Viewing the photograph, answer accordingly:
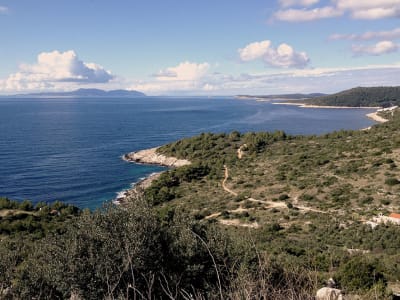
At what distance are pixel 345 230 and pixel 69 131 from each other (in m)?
127

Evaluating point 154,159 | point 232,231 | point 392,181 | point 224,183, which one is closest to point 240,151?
point 154,159

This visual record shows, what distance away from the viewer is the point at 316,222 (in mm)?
36312

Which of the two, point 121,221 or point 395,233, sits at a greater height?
point 121,221

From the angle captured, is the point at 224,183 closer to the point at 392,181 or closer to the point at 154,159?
the point at 392,181

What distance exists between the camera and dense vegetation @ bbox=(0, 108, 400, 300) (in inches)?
482

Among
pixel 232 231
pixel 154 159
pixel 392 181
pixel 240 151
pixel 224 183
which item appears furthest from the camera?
pixel 154 159

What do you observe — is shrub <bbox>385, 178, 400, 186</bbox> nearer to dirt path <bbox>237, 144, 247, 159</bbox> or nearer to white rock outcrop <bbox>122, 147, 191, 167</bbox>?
dirt path <bbox>237, 144, 247, 159</bbox>

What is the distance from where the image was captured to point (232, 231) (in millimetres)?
32469

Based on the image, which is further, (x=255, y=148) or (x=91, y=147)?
(x=91, y=147)

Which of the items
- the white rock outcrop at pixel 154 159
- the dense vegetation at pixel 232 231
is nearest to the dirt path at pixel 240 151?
the dense vegetation at pixel 232 231

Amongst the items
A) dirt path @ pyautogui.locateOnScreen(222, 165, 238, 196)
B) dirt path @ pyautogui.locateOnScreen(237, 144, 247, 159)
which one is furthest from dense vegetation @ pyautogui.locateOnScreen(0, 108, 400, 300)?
dirt path @ pyautogui.locateOnScreen(237, 144, 247, 159)

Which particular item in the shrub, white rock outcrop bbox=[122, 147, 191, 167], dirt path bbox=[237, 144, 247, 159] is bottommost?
white rock outcrop bbox=[122, 147, 191, 167]

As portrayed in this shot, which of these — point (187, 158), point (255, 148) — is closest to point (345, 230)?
point (255, 148)

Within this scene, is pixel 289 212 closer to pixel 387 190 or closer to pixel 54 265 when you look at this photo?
pixel 387 190
